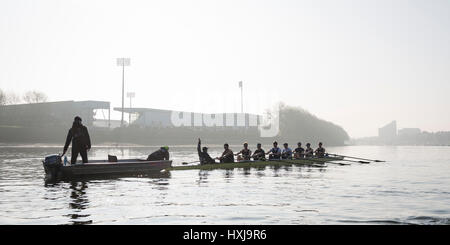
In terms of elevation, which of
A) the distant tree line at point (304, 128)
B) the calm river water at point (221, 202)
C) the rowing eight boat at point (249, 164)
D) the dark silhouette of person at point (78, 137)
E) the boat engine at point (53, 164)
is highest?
the distant tree line at point (304, 128)

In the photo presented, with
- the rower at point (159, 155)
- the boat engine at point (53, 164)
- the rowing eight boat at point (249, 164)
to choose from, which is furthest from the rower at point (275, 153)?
the boat engine at point (53, 164)

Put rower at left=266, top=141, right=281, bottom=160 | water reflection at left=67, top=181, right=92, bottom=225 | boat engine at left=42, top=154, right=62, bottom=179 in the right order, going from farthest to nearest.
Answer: rower at left=266, top=141, right=281, bottom=160 < boat engine at left=42, top=154, right=62, bottom=179 < water reflection at left=67, top=181, right=92, bottom=225

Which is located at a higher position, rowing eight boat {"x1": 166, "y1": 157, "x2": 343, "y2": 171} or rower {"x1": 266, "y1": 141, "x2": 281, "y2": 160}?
rower {"x1": 266, "y1": 141, "x2": 281, "y2": 160}

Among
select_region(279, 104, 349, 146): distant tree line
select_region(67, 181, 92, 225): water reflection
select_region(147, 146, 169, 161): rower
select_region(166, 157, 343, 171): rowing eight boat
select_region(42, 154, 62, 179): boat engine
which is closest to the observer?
select_region(67, 181, 92, 225): water reflection

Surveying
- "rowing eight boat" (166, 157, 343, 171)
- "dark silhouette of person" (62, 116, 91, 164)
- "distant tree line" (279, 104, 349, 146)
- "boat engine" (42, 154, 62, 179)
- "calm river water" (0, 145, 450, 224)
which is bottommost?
"calm river water" (0, 145, 450, 224)

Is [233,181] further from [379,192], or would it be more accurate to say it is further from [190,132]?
[190,132]

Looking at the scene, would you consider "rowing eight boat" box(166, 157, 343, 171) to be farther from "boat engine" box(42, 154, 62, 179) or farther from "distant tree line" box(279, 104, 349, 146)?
"distant tree line" box(279, 104, 349, 146)

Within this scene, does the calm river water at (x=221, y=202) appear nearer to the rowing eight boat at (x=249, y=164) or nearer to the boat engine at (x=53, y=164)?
the boat engine at (x=53, y=164)

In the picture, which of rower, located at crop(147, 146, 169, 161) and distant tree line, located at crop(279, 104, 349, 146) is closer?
rower, located at crop(147, 146, 169, 161)

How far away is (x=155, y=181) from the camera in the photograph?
21547 millimetres

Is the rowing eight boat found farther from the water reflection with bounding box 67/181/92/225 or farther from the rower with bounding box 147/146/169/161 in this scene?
the water reflection with bounding box 67/181/92/225

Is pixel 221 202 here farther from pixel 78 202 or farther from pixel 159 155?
pixel 159 155

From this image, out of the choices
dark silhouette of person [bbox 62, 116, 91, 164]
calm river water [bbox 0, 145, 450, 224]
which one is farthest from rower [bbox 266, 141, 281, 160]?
dark silhouette of person [bbox 62, 116, 91, 164]
